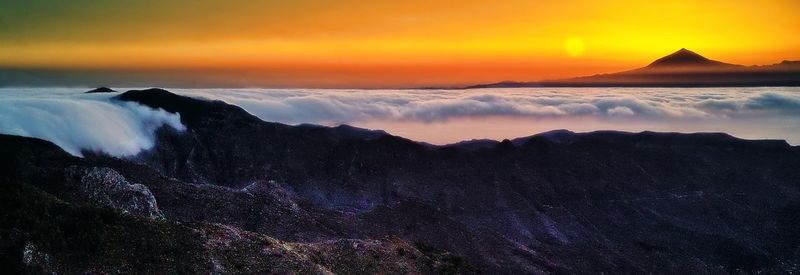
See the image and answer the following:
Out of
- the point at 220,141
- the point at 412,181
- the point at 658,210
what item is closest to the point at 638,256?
the point at 658,210

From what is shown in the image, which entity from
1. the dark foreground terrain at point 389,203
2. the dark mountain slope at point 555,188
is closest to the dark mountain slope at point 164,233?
the dark foreground terrain at point 389,203

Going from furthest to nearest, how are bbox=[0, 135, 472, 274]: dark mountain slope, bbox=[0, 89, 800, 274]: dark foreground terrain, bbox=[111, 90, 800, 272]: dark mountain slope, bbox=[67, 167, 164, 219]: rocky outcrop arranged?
1. bbox=[111, 90, 800, 272]: dark mountain slope
2. bbox=[67, 167, 164, 219]: rocky outcrop
3. bbox=[0, 89, 800, 274]: dark foreground terrain
4. bbox=[0, 135, 472, 274]: dark mountain slope

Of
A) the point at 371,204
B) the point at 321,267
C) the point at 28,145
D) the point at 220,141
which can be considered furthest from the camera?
the point at 220,141

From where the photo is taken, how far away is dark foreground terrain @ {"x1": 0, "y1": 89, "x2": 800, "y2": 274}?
35.0 m

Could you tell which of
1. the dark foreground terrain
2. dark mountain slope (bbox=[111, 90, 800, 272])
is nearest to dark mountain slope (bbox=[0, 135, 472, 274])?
the dark foreground terrain

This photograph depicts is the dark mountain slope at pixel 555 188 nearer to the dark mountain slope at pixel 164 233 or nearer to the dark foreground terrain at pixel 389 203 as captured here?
the dark foreground terrain at pixel 389 203

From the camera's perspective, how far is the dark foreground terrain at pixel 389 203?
115 feet

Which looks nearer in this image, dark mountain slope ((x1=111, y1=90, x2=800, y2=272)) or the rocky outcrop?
the rocky outcrop

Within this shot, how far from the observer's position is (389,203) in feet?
277

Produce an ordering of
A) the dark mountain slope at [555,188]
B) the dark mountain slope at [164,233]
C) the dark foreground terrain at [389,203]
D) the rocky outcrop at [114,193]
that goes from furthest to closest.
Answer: the dark mountain slope at [555,188], the rocky outcrop at [114,193], the dark foreground terrain at [389,203], the dark mountain slope at [164,233]

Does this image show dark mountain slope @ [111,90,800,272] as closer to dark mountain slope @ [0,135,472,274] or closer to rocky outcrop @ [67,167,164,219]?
dark mountain slope @ [0,135,472,274]

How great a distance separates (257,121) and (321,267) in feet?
256

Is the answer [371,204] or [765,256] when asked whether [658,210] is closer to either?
[765,256]

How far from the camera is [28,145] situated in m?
67.9
